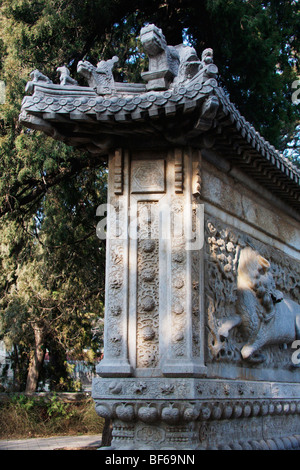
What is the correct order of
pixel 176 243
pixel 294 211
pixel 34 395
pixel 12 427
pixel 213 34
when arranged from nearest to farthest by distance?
1. pixel 176 243
2. pixel 294 211
3. pixel 213 34
4. pixel 12 427
5. pixel 34 395

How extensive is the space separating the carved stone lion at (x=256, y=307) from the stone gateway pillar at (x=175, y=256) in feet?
0.06

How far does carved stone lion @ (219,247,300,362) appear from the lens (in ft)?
23.2

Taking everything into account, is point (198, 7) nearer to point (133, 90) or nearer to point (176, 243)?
point (133, 90)

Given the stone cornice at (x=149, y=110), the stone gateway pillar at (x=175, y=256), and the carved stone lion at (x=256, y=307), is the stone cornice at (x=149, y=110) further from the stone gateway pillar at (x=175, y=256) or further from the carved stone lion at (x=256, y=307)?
the carved stone lion at (x=256, y=307)

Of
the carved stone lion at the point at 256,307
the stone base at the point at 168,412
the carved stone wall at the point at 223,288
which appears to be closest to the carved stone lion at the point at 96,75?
the carved stone wall at the point at 223,288

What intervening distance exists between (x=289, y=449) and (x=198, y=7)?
8.09 meters

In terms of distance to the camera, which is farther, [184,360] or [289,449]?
[289,449]

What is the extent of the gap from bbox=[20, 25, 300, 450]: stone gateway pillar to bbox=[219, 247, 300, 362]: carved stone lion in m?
0.02

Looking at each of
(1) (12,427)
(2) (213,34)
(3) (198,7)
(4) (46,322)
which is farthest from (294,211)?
(1) (12,427)

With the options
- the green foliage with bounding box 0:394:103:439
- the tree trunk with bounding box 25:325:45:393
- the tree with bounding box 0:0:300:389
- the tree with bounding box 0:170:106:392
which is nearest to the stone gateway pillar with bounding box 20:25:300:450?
the tree with bounding box 0:0:300:389

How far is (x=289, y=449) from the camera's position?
758 centimetres

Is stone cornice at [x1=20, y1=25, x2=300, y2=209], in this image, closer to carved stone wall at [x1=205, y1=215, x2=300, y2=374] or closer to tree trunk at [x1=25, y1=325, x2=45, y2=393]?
carved stone wall at [x1=205, y1=215, x2=300, y2=374]

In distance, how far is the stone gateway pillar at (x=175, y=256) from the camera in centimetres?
567

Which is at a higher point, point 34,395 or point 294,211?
point 294,211
